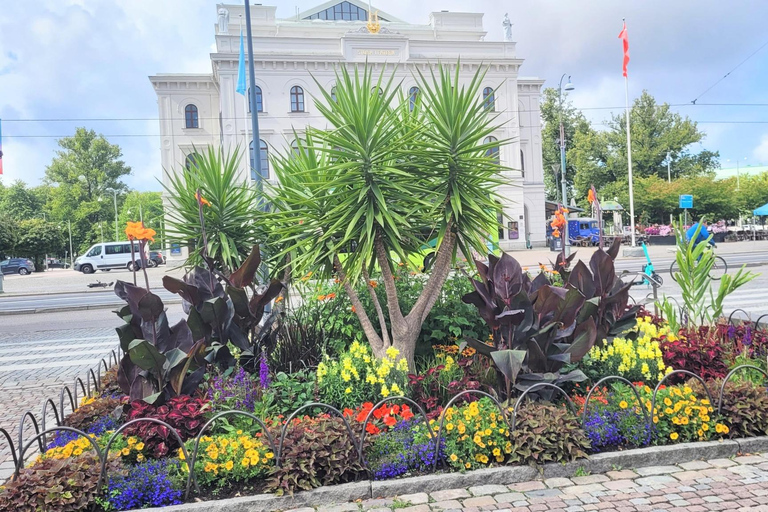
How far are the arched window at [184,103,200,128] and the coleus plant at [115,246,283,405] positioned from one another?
1501 inches

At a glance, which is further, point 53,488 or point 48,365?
point 48,365

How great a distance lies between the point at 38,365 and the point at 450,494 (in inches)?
292

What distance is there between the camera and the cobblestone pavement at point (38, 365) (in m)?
5.89

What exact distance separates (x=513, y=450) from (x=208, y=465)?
1.92 metres

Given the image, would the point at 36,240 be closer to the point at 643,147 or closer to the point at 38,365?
the point at 38,365

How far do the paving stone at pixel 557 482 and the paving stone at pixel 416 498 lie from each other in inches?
30.9

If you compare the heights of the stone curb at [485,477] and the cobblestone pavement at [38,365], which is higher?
the stone curb at [485,477]

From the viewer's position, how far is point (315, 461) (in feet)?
11.7

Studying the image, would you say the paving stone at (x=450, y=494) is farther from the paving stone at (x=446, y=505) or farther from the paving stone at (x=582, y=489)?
the paving stone at (x=582, y=489)

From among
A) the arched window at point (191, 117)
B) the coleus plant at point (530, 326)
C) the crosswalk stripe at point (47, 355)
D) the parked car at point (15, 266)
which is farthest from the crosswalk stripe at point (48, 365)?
the parked car at point (15, 266)

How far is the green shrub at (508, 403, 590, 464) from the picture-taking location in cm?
375

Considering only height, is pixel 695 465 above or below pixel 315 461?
below

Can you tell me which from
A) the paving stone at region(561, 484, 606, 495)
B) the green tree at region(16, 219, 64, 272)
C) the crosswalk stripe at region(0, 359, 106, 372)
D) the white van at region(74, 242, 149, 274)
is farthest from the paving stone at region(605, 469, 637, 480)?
the green tree at region(16, 219, 64, 272)

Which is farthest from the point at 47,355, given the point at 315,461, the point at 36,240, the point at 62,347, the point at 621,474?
the point at 36,240
